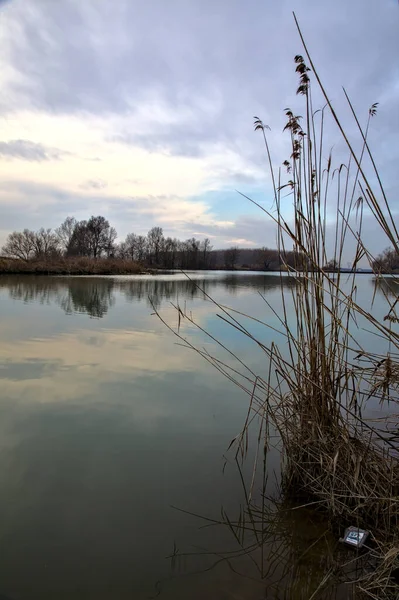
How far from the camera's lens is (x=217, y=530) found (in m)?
2.31

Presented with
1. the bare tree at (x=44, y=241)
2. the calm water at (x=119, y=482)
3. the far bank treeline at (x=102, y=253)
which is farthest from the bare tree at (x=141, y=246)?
the calm water at (x=119, y=482)

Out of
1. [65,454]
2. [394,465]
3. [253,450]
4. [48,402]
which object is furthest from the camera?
[48,402]

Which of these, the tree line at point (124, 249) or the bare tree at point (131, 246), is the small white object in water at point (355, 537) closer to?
the tree line at point (124, 249)

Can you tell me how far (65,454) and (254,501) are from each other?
153 centimetres

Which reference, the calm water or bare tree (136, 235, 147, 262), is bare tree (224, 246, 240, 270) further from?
the calm water

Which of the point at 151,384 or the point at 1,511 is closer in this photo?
the point at 1,511

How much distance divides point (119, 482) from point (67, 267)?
33.7m

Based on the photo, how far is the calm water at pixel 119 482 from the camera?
1922mm

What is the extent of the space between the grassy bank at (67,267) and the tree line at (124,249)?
2359mm

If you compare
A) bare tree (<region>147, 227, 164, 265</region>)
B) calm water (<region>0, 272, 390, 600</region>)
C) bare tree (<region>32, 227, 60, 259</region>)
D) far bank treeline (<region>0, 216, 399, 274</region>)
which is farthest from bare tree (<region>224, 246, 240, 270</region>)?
calm water (<region>0, 272, 390, 600</region>)

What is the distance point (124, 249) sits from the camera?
73688 millimetres

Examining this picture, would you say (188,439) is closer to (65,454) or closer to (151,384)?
(65,454)

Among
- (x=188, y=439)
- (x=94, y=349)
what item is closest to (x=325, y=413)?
(x=188, y=439)

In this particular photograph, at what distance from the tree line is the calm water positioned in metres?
34.4
